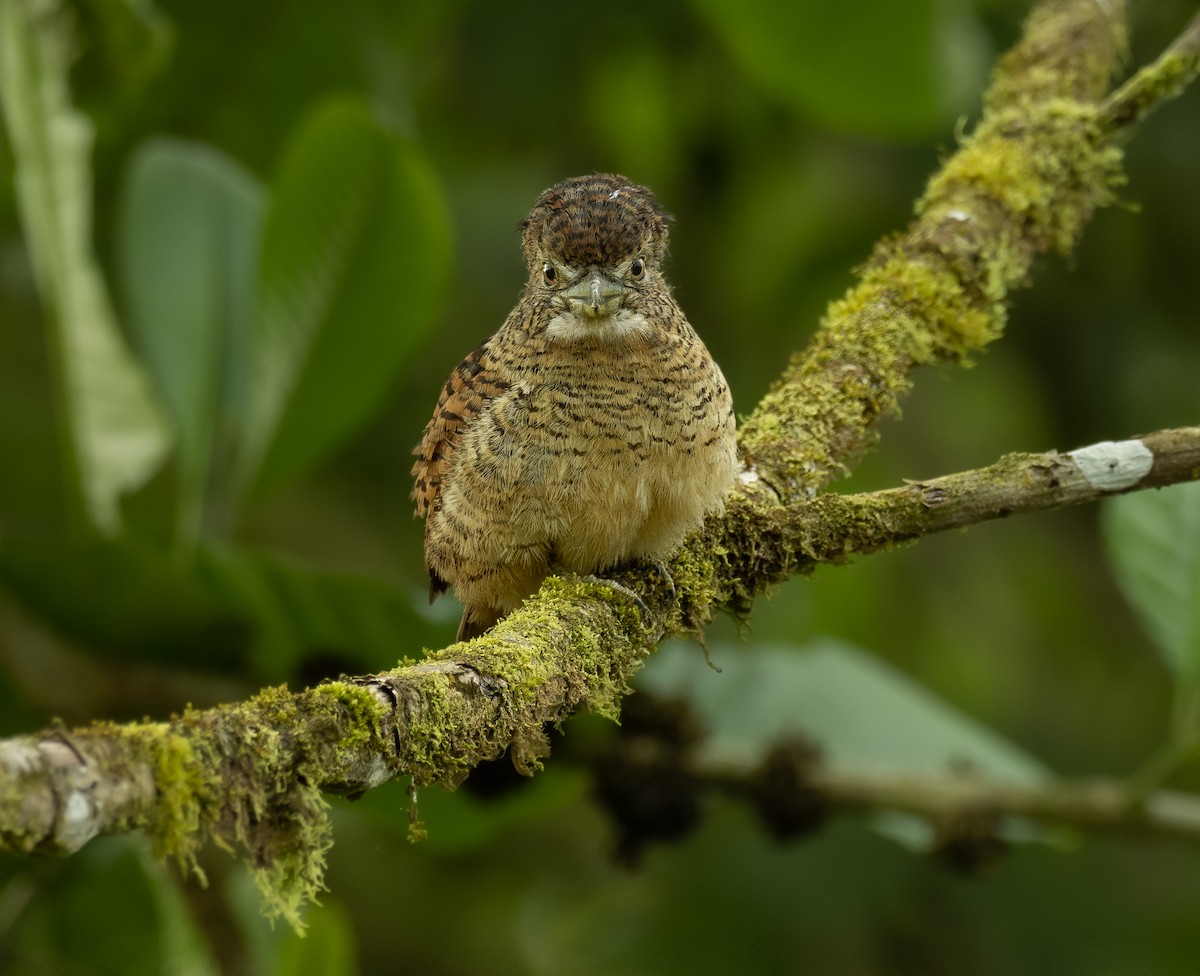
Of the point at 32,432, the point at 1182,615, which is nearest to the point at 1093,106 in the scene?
the point at 1182,615

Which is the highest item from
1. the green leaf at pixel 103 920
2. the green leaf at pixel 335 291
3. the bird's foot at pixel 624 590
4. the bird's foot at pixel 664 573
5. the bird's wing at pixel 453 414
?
the green leaf at pixel 335 291

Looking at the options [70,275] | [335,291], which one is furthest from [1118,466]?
[70,275]

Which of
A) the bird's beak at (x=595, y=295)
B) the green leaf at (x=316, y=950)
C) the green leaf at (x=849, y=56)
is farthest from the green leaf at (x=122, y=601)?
the green leaf at (x=849, y=56)

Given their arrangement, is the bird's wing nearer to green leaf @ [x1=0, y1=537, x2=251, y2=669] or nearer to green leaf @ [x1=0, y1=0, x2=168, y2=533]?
green leaf @ [x1=0, y1=537, x2=251, y2=669]

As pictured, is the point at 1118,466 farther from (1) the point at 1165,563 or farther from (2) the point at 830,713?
(2) the point at 830,713

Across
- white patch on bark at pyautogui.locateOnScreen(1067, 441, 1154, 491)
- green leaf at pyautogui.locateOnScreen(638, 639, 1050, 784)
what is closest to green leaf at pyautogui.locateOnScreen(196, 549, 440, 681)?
green leaf at pyautogui.locateOnScreen(638, 639, 1050, 784)

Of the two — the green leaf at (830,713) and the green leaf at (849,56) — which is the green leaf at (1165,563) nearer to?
the green leaf at (830,713)

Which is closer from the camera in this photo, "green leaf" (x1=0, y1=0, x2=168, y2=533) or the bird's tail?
the bird's tail
